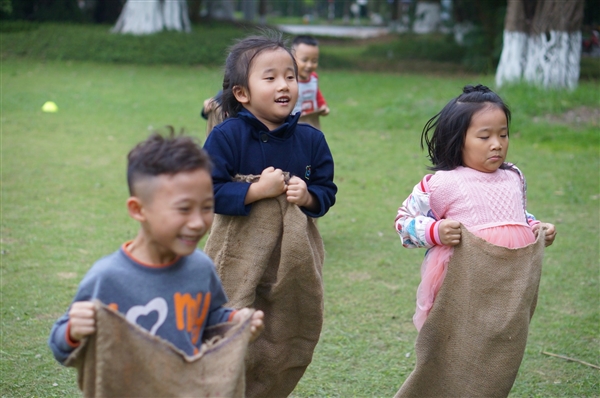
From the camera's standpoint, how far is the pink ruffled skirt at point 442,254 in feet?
10.5

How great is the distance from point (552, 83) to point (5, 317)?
10948 mm

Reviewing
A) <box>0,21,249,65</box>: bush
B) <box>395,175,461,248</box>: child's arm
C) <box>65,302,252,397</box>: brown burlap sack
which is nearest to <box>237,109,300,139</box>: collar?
<box>395,175,461,248</box>: child's arm

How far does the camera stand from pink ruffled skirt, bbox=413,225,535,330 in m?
3.20

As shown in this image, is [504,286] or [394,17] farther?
[394,17]

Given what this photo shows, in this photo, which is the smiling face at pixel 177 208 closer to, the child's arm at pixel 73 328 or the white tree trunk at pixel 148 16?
the child's arm at pixel 73 328

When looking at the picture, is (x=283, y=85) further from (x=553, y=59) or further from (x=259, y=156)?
(x=553, y=59)

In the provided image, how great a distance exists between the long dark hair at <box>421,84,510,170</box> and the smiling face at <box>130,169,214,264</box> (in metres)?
1.33

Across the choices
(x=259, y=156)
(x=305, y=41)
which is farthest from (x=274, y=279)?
(x=305, y=41)

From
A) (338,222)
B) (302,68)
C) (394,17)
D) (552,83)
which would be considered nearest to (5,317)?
(302,68)

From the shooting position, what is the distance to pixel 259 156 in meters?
3.19

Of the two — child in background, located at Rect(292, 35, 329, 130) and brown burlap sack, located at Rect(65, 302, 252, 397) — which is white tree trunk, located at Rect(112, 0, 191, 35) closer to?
child in background, located at Rect(292, 35, 329, 130)

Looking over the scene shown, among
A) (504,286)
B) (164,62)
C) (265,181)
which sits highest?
(265,181)

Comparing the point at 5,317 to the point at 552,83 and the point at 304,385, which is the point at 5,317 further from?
the point at 552,83

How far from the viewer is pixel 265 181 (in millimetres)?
3021
